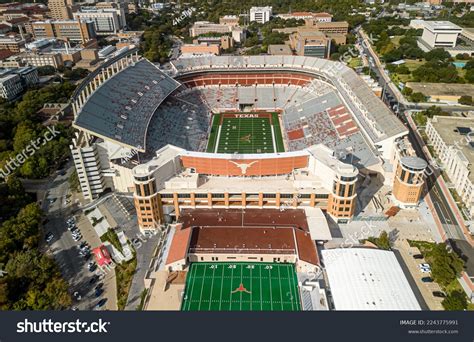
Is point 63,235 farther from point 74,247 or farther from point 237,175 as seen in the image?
point 237,175

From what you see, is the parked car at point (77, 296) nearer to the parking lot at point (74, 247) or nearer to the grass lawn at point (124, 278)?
the parking lot at point (74, 247)

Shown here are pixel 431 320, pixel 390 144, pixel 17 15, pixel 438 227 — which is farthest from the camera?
pixel 17 15

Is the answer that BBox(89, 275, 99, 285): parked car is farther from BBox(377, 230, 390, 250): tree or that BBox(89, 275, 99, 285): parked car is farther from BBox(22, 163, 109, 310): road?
BBox(377, 230, 390, 250): tree

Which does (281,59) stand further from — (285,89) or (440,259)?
(440,259)

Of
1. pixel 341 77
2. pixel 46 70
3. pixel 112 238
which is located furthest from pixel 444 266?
pixel 46 70

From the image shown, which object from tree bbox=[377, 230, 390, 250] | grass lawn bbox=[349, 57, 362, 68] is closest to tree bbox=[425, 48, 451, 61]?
grass lawn bbox=[349, 57, 362, 68]

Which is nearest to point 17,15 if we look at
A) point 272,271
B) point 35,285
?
point 35,285

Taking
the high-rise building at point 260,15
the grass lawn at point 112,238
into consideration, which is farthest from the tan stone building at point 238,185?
the high-rise building at point 260,15
